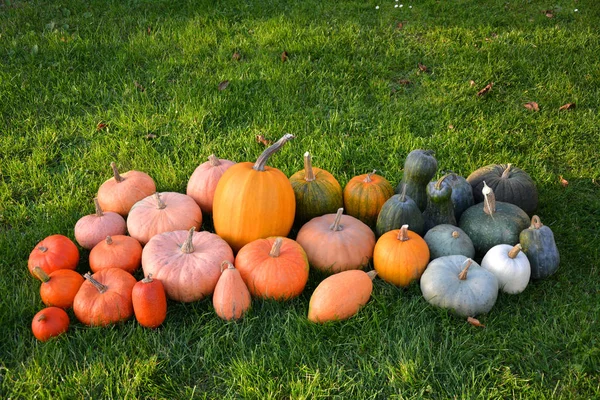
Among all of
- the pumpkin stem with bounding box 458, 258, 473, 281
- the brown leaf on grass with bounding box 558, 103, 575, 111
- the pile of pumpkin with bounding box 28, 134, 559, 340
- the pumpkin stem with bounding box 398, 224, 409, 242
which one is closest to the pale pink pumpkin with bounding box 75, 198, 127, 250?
the pile of pumpkin with bounding box 28, 134, 559, 340

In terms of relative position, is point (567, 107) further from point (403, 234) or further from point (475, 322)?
point (475, 322)

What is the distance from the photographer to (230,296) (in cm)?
327

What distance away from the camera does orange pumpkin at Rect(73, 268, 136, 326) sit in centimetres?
322

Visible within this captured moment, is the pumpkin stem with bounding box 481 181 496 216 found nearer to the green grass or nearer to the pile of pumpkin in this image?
the pile of pumpkin

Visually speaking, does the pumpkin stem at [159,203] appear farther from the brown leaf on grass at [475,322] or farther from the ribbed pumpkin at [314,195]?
the brown leaf on grass at [475,322]

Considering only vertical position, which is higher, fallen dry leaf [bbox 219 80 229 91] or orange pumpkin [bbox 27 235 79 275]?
fallen dry leaf [bbox 219 80 229 91]

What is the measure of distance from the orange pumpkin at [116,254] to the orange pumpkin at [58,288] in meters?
0.20

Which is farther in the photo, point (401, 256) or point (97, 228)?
point (97, 228)

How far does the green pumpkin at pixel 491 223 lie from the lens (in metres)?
3.74

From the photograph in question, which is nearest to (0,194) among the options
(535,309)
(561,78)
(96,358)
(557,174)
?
(96,358)

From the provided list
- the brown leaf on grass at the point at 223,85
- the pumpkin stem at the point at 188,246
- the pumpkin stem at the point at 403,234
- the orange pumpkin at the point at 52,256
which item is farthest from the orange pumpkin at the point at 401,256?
the brown leaf on grass at the point at 223,85

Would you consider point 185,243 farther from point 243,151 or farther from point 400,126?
point 400,126

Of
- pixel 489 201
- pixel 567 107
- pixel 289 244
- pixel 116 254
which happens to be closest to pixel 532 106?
pixel 567 107

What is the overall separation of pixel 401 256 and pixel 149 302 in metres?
1.49
